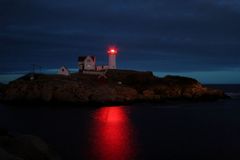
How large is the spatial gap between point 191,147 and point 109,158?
Answer: 23.9ft

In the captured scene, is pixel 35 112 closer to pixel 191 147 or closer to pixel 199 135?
pixel 199 135

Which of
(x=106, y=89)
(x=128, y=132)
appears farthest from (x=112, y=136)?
(x=106, y=89)

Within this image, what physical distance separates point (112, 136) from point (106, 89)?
1220 inches

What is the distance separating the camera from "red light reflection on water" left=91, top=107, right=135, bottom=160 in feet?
85.3

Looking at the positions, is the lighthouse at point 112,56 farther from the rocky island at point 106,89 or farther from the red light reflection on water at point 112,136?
the red light reflection on water at point 112,136

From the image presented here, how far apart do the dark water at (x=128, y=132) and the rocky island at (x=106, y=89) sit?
5.17 metres

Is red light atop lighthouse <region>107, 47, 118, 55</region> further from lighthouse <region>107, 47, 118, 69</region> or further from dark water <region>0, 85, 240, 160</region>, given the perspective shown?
dark water <region>0, 85, 240, 160</region>

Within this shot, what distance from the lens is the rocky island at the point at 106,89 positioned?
64562mm

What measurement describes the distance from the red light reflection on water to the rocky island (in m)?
11.0

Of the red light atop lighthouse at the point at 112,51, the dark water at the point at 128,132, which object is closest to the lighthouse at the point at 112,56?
the red light atop lighthouse at the point at 112,51

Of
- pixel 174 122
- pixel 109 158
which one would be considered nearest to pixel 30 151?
pixel 109 158

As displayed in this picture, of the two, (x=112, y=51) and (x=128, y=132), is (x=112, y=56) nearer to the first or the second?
(x=112, y=51)

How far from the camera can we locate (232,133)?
1405 inches

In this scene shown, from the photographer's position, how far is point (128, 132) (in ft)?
122
